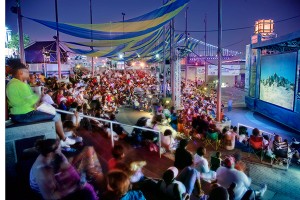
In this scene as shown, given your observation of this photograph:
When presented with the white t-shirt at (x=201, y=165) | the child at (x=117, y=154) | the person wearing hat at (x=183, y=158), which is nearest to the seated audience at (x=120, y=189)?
the child at (x=117, y=154)

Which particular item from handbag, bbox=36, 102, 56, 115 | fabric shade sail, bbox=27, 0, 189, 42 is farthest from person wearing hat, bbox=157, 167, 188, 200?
fabric shade sail, bbox=27, 0, 189, 42

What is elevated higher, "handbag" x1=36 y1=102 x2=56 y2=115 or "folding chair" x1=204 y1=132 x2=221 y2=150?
"handbag" x1=36 y1=102 x2=56 y2=115

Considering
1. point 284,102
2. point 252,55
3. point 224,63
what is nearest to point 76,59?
point 224,63

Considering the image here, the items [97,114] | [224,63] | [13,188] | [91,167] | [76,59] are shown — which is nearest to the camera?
[13,188]

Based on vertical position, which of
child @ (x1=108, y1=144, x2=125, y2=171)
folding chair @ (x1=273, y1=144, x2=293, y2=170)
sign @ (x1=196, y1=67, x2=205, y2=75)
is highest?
sign @ (x1=196, y1=67, x2=205, y2=75)

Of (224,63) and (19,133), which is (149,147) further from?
(224,63)

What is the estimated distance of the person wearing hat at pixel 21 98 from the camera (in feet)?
11.3

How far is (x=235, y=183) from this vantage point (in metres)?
4.28

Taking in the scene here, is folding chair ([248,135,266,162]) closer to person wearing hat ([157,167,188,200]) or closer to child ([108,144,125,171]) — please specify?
person wearing hat ([157,167,188,200])

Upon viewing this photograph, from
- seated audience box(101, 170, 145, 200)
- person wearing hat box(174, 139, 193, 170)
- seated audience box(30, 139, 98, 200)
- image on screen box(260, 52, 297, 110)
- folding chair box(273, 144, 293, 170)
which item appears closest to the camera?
seated audience box(30, 139, 98, 200)

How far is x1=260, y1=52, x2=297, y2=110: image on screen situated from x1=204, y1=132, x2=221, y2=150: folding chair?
893 cm

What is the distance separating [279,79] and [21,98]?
1642 centimetres

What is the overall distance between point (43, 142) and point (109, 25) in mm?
6222

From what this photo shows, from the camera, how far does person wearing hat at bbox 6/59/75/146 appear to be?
3.43 metres
